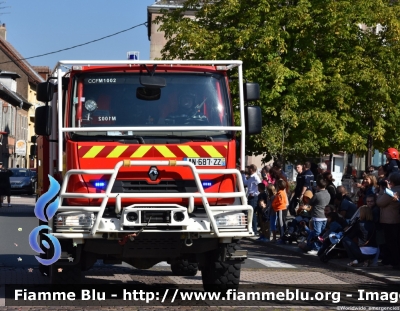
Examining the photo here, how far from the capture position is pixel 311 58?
35750 mm

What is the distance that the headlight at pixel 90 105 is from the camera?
427 inches

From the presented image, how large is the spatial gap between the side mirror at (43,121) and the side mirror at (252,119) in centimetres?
233

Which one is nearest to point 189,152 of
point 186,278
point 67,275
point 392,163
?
point 67,275

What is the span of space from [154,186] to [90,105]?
1.26m

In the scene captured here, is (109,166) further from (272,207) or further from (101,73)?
(272,207)

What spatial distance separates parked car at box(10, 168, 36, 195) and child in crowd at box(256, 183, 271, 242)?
93.8ft

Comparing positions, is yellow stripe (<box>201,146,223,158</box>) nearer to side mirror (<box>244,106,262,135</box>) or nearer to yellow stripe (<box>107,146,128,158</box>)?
side mirror (<box>244,106,262,135</box>)

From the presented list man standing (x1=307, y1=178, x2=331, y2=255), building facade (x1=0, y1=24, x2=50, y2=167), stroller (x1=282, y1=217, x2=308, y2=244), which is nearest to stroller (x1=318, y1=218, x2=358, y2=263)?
man standing (x1=307, y1=178, x2=331, y2=255)

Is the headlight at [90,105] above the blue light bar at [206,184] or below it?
above

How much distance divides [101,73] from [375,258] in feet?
23.2

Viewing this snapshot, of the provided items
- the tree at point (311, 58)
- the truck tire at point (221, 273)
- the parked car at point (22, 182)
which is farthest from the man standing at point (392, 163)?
the parked car at point (22, 182)

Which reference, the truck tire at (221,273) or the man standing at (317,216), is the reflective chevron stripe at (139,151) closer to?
the truck tire at (221,273)

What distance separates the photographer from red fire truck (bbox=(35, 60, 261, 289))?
10289 millimetres

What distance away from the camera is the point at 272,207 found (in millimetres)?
21141
